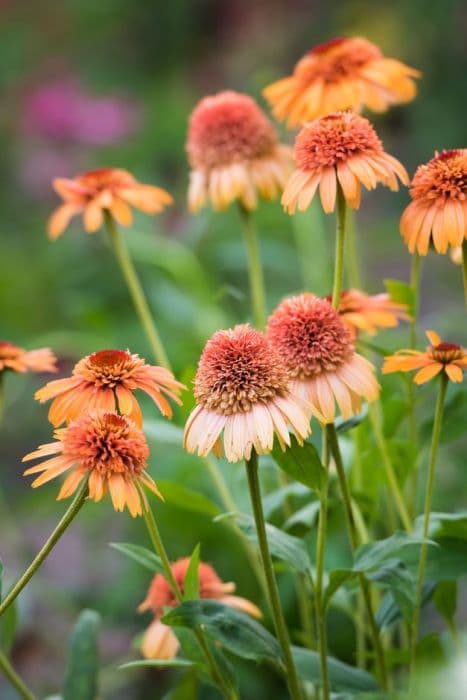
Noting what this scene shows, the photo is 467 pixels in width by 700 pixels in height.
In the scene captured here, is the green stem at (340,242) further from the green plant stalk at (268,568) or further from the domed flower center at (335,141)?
the green plant stalk at (268,568)

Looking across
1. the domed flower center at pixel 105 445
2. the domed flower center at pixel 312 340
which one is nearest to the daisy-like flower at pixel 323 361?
the domed flower center at pixel 312 340

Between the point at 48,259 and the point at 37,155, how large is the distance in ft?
1.28

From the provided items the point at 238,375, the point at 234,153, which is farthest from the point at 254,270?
the point at 238,375

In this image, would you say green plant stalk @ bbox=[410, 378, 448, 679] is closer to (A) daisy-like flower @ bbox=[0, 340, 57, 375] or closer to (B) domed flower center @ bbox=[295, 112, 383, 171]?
(B) domed flower center @ bbox=[295, 112, 383, 171]

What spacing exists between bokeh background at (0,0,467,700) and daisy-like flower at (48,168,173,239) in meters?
0.10

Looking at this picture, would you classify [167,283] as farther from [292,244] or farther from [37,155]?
[37,155]

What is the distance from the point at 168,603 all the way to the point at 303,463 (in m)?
0.22

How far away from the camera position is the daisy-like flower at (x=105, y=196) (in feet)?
2.85

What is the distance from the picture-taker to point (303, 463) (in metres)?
0.64

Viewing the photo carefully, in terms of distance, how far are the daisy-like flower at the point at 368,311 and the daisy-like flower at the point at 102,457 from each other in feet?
0.65

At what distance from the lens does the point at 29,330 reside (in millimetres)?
2113

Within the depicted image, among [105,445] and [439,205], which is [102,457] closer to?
[105,445]

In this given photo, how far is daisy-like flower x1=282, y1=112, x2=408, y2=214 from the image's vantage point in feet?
2.08

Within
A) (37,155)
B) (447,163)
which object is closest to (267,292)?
(37,155)
